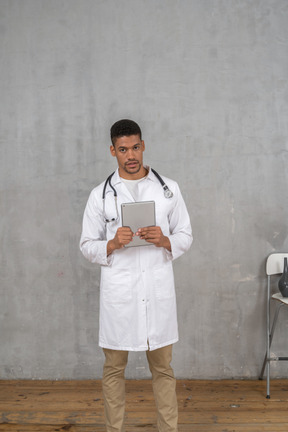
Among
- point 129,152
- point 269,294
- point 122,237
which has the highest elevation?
point 129,152

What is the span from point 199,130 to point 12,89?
60.2 inches

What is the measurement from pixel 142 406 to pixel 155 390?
30.3 inches

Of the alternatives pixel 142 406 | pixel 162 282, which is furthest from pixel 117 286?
pixel 142 406

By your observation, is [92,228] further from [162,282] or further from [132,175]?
[162,282]

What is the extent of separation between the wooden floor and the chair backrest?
858 millimetres

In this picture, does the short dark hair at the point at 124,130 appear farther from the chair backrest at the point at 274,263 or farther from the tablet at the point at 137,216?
the chair backrest at the point at 274,263

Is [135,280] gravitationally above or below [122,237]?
below

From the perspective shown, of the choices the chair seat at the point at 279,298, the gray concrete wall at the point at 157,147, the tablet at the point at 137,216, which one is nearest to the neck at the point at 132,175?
the tablet at the point at 137,216

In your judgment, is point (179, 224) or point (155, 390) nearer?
point (155, 390)

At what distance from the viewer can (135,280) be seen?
7.72ft

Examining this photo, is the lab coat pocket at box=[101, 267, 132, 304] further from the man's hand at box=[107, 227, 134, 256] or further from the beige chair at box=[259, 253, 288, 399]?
the beige chair at box=[259, 253, 288, 399]

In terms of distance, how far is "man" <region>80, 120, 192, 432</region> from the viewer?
2338mm

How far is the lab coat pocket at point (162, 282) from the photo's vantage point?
93.2 inches

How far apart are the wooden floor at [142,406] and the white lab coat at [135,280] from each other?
29.6 inches
